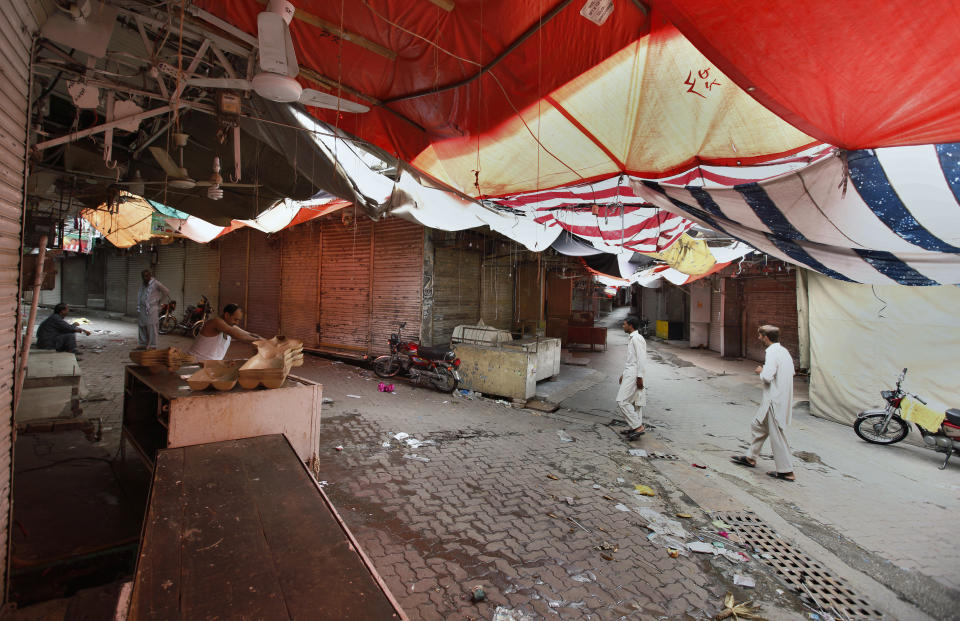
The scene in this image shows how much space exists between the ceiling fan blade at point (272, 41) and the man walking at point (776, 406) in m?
6.33

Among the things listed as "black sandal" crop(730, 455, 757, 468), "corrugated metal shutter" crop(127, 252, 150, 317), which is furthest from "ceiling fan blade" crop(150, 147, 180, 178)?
"corrugated metal shutter" crop(127, 252, 150, 317)

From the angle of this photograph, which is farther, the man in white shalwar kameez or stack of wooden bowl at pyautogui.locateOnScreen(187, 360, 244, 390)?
the man in white shalwar kameez

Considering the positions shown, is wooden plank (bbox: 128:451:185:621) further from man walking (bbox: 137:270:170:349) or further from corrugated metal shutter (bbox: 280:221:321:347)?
corrugated metal shutter (bbox: 280:221:321:347)

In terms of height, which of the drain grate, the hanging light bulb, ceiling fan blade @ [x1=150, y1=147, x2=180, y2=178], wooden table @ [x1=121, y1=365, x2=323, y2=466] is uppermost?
ceiling fan blade @ [x1=150, y1=147, x2=180, y2=178]

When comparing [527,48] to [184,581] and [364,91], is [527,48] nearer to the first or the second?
[364,91]

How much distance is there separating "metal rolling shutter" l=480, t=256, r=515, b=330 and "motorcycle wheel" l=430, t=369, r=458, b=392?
416cm

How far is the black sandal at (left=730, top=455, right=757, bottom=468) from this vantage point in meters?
5.74

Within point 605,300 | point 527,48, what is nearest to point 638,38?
point 527,48

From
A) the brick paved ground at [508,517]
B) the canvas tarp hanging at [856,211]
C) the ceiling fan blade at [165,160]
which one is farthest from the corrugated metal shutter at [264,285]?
the canvas tarp hanging at [856,211]

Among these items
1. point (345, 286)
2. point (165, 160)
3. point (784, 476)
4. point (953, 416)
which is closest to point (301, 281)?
point (345, 286)

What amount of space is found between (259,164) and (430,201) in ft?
9.27

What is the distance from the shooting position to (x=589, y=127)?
3947 millimetres

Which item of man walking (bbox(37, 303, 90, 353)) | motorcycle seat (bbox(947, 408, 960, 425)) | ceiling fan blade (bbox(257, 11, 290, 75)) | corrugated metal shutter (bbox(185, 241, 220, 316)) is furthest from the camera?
corrugated metal shutter (bbox(185, 241, 220, 316))

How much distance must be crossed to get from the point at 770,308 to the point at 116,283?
1324 inches
